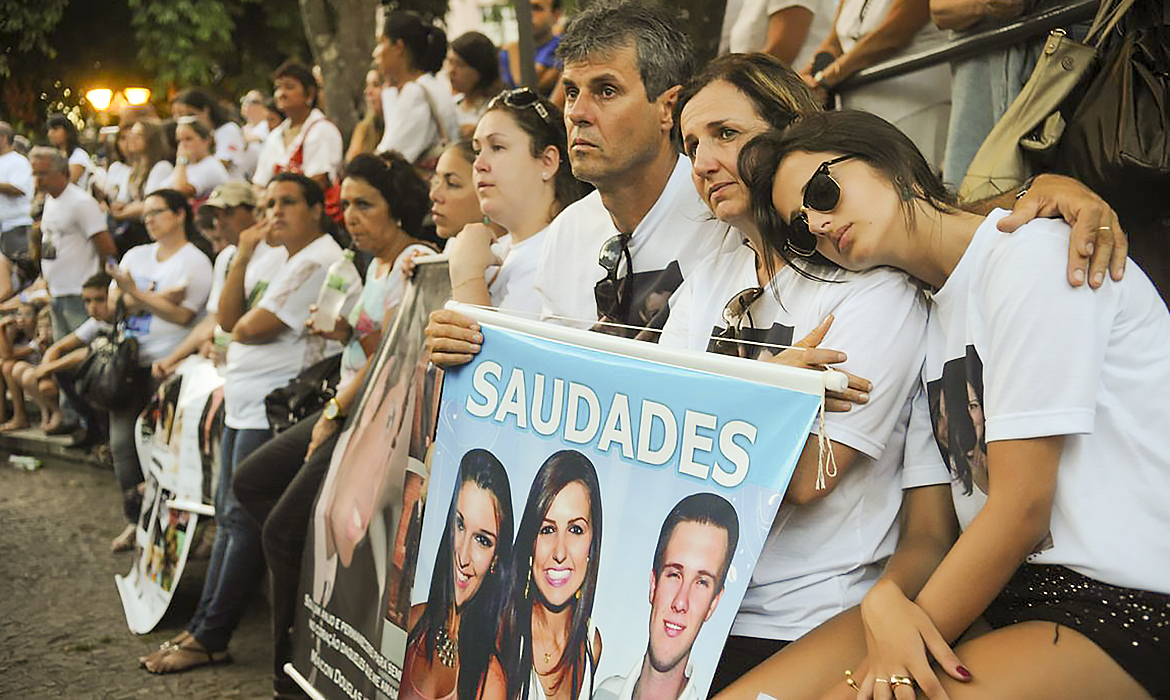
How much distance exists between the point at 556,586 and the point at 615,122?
1.37 meters

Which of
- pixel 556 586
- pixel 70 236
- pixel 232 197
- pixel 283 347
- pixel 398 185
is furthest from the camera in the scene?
pixel 70 236

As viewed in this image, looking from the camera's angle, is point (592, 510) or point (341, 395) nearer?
point (592, 510)

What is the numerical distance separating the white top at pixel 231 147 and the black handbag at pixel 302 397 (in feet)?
17.8

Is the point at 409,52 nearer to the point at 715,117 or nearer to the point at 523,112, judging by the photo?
the point at 523,112

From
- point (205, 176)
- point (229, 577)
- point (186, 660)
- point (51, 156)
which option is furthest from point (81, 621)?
point (51, 156)

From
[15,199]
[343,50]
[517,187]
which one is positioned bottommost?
[15,199]

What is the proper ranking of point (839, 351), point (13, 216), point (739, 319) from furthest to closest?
point (13, 216), point (739, 319), point (839, 351)

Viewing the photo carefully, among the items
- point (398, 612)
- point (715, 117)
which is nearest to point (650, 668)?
point (715, 117)

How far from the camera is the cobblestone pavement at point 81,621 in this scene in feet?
16.5

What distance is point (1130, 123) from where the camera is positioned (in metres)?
2.74

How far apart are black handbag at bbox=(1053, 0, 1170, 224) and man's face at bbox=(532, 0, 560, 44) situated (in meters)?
4.37

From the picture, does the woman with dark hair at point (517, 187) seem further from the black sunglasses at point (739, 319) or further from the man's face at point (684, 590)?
the man's face at point (684, 590)

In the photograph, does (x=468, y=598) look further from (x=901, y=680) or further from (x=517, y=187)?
(x=517, y=187)

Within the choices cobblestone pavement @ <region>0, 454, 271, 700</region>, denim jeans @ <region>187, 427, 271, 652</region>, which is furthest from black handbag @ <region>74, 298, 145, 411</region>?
denim jeans @ <region>187, 427, 271, 652</region>
